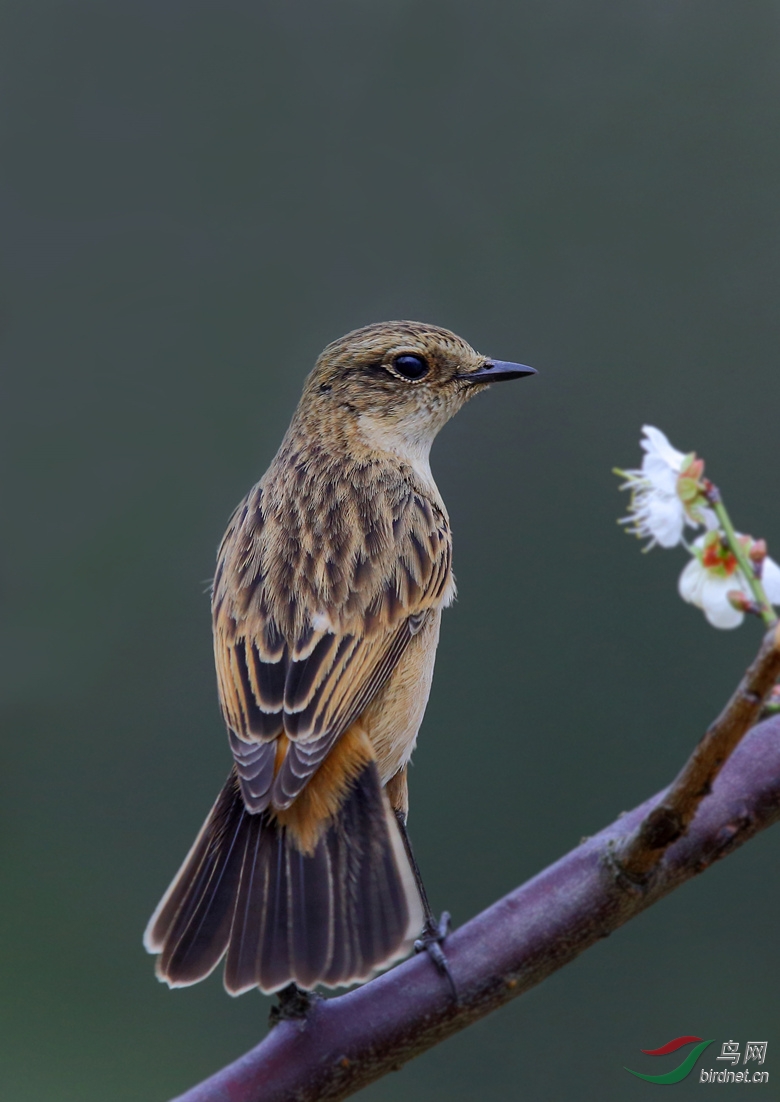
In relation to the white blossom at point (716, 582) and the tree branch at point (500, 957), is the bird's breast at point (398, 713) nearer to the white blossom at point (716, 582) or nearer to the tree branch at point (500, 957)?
the tree branch at point (500, 957)

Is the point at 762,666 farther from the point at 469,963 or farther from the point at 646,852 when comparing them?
the point at 469,963

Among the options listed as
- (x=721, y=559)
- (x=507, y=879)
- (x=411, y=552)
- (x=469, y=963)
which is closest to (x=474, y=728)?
(x=507, y=879)

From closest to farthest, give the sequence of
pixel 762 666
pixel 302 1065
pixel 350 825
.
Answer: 1. pixel 762 666
2. pixel 302 1065
3. pixel 350 825

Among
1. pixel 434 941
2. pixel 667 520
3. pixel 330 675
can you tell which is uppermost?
pixel 330 675

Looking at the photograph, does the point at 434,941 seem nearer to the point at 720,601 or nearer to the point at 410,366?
the point at 720,601

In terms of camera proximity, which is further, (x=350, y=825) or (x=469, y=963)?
(x=350, y=825)

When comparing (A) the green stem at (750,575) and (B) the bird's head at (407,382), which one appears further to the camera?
(B) the bird's head at (407,382)

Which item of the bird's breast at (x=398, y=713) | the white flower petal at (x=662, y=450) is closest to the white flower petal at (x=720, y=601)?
the white flower petal at (x=662, y=450)

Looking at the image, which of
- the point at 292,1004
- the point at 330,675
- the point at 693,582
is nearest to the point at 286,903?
the point at 292,1004
